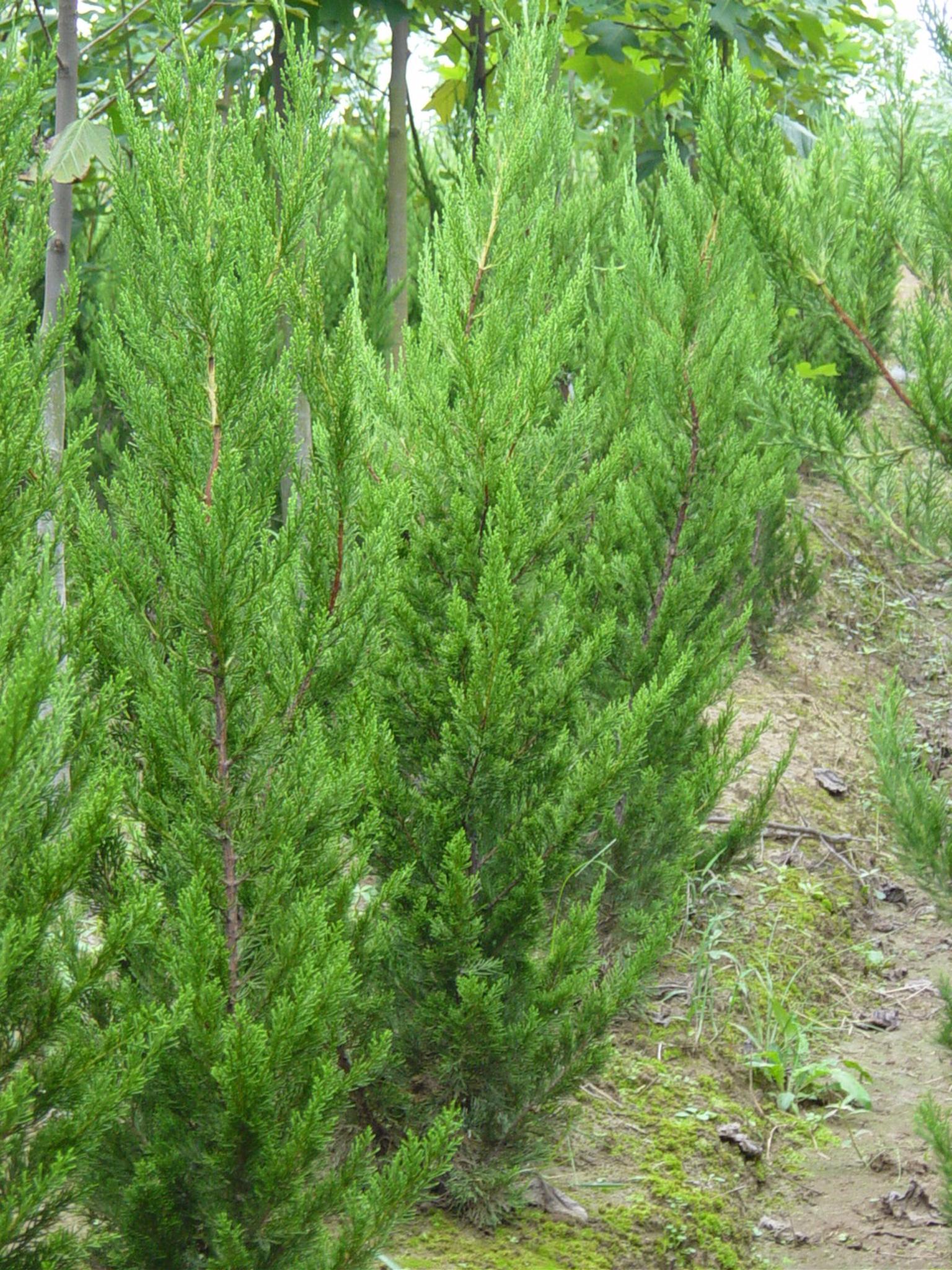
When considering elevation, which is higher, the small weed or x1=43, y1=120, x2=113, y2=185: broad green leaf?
x1=43, y1=120, x2=113, y2=185: broad green leaf

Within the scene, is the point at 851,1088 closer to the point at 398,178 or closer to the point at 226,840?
the point at 226,840

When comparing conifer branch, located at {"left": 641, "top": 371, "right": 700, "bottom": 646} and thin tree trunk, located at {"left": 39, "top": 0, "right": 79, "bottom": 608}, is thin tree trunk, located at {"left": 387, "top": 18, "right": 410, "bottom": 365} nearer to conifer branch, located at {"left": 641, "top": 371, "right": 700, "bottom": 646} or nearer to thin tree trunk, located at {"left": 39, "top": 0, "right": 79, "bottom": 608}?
conifer branch, located at {"left": 641, "top": 371, "right": 700, "bottom": 646}

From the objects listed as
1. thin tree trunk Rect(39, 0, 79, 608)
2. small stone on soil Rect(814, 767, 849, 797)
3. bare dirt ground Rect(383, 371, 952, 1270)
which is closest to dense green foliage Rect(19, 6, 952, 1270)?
thin tree trunk Rect(39, 0, 79, 608)

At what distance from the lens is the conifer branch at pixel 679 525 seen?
4195 millimetres

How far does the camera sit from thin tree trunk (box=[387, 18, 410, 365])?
15.6ft

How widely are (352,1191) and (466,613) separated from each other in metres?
1.20

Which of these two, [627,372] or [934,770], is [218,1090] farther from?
[934,770]

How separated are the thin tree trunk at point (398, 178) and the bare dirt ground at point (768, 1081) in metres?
2.17

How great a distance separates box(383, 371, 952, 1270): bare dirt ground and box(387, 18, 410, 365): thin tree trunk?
217 cm

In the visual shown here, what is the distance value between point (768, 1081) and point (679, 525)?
1.91 metres

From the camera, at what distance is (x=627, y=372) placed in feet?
14.5

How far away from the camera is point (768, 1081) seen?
4.24 m

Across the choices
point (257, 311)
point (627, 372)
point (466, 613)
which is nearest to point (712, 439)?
point (627, 372)

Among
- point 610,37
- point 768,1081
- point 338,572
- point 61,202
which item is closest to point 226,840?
point 338,572
